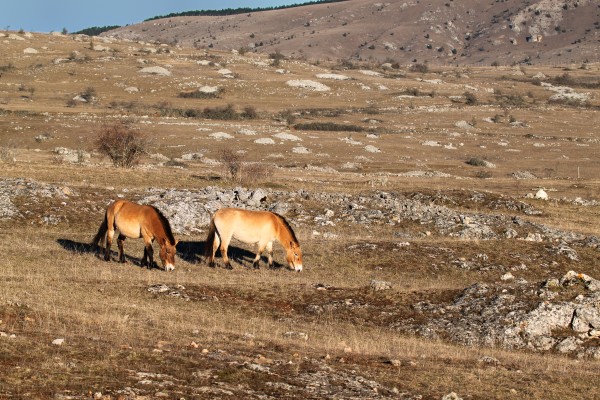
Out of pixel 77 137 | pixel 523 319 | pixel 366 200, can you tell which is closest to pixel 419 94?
pixel 77 137

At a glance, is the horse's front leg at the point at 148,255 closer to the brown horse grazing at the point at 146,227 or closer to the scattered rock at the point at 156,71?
the brown horse grazing at the point at 146,227

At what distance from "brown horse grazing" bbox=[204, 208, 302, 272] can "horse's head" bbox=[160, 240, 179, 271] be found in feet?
5.72

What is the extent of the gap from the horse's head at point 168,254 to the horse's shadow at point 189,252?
1423 mm

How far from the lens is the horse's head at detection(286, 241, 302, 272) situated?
2333 cm

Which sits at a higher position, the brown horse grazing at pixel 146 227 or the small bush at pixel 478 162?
the small bush at pixel 478 162

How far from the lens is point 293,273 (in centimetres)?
2339

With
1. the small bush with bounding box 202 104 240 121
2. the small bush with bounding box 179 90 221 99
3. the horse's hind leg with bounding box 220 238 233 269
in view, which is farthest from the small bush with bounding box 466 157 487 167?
the small bush with bounding box 179 90 221 99

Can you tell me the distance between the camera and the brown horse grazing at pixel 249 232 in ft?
74.8

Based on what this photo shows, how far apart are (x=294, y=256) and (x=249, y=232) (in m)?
1.68

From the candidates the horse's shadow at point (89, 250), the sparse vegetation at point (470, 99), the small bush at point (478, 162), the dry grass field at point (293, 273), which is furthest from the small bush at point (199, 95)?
the horse's shadow at point (89, 250)

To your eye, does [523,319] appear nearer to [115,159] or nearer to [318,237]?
[318,237]

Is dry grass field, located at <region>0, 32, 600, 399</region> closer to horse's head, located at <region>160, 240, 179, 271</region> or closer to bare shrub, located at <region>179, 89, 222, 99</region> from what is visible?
horse's head, located at <region>160, 240, 179, 271</region>

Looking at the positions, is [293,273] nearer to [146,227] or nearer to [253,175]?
[146,227]

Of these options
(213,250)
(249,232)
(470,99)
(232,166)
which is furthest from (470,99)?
(213,250)
